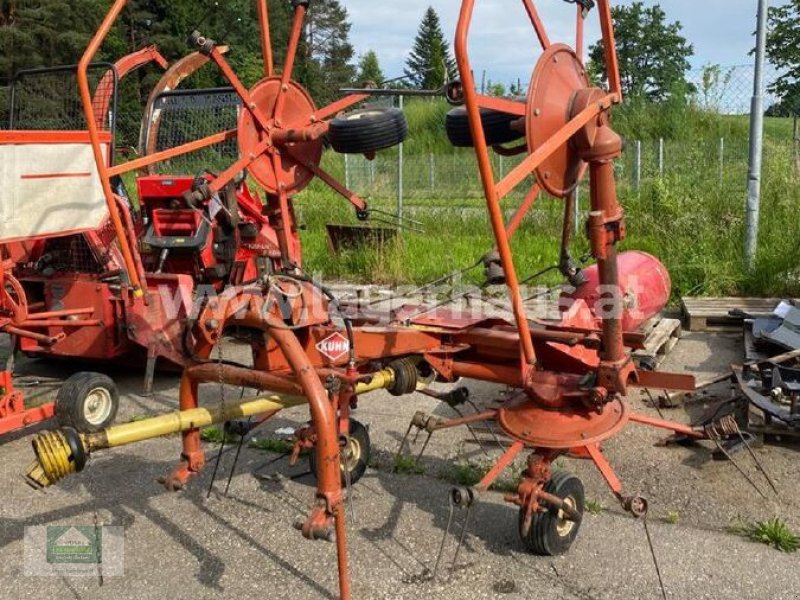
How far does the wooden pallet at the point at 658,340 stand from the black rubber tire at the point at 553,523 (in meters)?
2.38

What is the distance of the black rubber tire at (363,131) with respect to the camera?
3.91 meters

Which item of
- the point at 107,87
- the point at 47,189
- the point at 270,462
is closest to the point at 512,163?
the point at 107,87

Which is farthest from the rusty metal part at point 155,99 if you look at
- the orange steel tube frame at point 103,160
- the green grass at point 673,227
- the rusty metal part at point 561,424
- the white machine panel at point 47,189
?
the rusty metal part at point 561,424

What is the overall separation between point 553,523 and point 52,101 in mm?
5881

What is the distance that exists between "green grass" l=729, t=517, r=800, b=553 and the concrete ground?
0.05 meters

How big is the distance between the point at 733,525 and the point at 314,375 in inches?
78.2

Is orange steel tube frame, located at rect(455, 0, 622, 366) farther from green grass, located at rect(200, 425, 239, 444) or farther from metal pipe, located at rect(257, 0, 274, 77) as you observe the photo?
green grass, located at rect(200, 425, 239, 444)

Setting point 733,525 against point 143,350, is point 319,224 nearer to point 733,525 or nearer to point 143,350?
point 143,350

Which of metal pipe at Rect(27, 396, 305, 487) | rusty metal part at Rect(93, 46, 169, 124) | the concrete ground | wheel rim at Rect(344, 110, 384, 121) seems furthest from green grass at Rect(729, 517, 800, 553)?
rusty metal part at Rect(93, 46, 169, 124)

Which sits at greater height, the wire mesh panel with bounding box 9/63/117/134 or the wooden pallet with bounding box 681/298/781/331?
the wire mesh panel with bounding box 9/63/117/134

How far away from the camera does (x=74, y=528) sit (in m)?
3.67

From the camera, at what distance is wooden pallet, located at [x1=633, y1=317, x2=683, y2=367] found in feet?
18.4

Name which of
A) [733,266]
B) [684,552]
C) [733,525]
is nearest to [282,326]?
[684,552]

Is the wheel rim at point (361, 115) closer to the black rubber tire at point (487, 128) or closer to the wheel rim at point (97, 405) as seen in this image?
the black rubber tire at point (487, 128)
